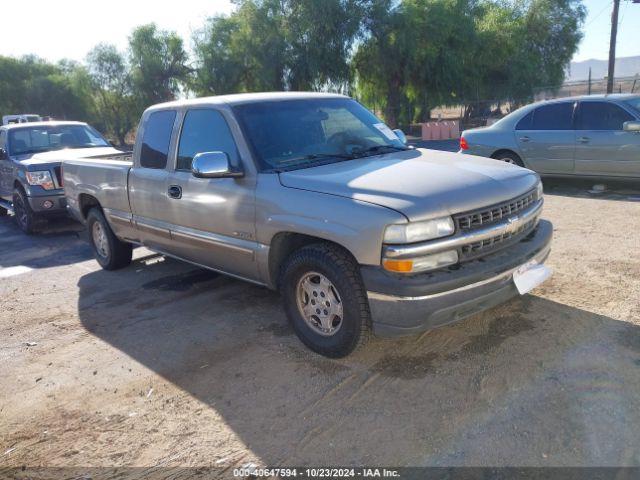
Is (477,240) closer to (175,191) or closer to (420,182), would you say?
(420,182)

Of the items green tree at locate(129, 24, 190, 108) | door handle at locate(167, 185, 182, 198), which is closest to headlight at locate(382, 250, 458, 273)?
door handle at locate(167, 185, 182, 198)

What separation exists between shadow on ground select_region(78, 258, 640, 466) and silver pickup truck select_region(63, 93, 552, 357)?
15.4 inches

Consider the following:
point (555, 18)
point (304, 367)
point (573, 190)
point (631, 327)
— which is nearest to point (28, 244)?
point (304, 367)

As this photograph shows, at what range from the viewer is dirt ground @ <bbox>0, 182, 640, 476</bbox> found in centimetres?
278

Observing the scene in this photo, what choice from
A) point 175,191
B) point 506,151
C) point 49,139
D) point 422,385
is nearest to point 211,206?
point 175,191

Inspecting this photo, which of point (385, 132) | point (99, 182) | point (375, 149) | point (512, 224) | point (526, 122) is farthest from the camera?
point (526, 122)

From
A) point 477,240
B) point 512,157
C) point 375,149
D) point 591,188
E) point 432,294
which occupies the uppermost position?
point 375,149

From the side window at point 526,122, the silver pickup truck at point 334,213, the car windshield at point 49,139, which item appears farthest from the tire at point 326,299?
the car windshield at point 49,139

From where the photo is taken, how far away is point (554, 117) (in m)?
8.88

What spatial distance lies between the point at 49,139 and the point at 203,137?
6.55 m

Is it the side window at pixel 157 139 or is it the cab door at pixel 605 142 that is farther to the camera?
the cab door at pixel 605 142

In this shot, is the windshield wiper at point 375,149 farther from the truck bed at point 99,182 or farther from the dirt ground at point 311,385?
the truck bed at point 99,182

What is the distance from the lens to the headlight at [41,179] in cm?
831

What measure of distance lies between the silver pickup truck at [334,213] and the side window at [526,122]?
5.16 meters
